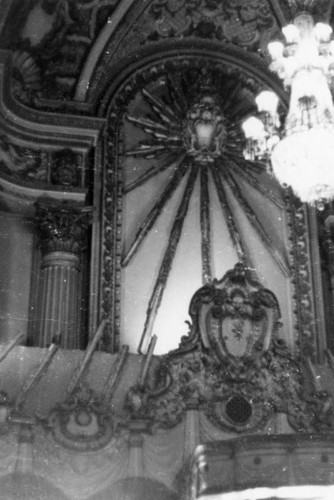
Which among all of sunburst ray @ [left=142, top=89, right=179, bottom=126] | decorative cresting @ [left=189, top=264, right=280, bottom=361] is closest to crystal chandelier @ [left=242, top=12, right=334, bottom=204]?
decorative cresting @ [left=189, top=264, right=280, bottom=361]

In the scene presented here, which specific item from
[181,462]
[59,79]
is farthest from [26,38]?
[181,462]

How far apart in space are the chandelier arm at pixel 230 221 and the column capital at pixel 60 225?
1.43 metres

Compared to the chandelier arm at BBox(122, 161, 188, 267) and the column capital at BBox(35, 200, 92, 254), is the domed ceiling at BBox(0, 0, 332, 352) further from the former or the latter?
the column capital at BBox(35, 200, 92, 254)

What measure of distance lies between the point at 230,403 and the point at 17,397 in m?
1.73

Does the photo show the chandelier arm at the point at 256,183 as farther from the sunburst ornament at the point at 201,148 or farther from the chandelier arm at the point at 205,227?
the chandelier arm at the point at 205,227

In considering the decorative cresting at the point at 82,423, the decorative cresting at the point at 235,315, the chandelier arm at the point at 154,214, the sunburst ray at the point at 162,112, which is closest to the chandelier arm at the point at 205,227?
the chandelier arm at the point at 154,214

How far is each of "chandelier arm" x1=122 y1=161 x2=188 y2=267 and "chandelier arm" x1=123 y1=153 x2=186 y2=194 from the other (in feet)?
0.22

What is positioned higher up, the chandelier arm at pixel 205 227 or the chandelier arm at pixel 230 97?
the chandelier arm at pixel 230 97

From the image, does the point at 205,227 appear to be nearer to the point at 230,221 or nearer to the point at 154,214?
the point at 230,221

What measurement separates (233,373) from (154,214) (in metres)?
2.10

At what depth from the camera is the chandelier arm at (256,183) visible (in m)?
9.78

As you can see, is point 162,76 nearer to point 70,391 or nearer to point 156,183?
point 156,183

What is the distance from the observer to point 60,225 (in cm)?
Result: 885

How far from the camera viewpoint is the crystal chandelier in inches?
291
